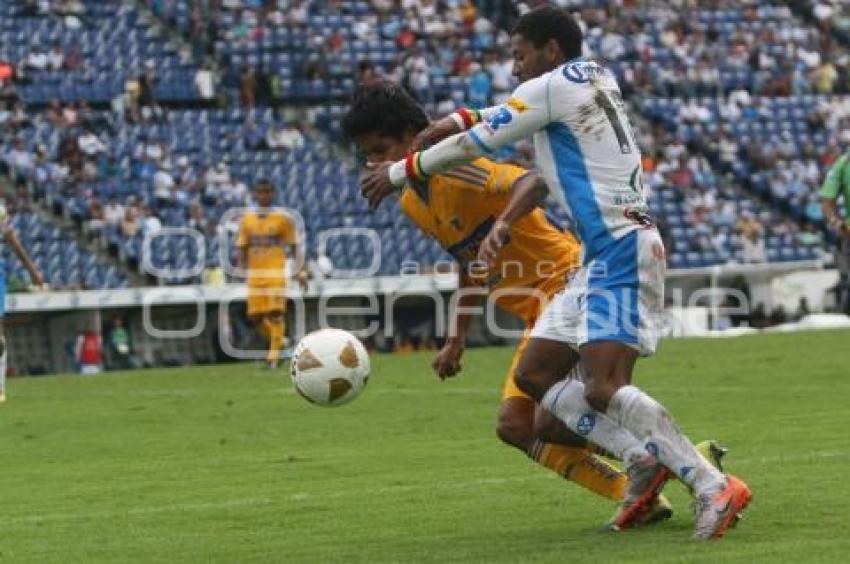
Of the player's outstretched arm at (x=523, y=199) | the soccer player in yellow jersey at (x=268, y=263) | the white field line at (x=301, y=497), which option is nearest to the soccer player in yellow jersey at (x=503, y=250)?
the player's outstretched arm at (x=523, y=199)

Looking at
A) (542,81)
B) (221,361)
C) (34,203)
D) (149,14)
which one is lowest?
(221,361)

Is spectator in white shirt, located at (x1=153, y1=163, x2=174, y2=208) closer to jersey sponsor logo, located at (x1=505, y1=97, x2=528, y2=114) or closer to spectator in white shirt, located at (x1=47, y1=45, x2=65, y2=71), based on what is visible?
spectator in white shirt, located at (x1=47, y1=45, x2=65, y2=71)

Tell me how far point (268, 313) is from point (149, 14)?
50.1 ft

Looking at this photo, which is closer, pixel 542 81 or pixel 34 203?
pixel 542 81

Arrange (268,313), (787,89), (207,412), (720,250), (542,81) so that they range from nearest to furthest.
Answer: (542,81) < (207,412) < (268,313) < (720,250) < (787,89)

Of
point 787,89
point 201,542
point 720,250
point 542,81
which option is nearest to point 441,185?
point 542,81

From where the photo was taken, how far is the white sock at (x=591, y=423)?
9797 millimetres

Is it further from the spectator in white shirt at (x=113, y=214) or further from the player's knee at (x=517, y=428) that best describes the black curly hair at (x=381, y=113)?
the spectator in white shirt at (x=113, y=214)

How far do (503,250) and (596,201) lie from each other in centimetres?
125

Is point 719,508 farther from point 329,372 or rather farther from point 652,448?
point 329,372

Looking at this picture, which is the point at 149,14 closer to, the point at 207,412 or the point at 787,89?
the point at 787,89

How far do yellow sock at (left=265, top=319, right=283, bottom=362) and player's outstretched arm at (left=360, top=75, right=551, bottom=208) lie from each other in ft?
60.0

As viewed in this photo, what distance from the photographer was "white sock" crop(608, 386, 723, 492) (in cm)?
920

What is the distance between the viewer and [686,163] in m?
43.4
